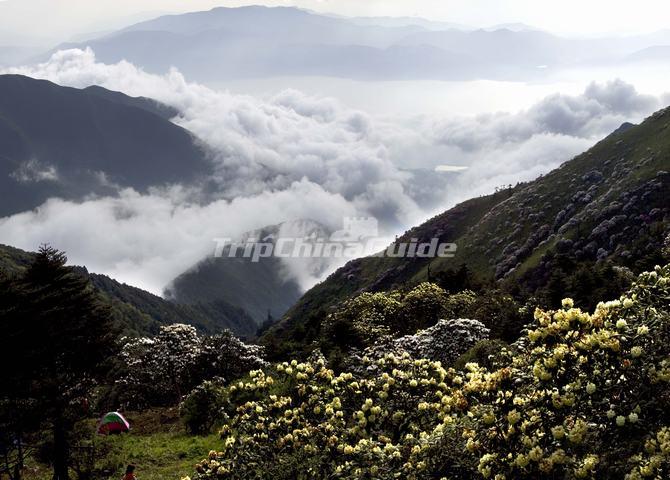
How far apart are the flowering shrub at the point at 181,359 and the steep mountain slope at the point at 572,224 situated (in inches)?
1327

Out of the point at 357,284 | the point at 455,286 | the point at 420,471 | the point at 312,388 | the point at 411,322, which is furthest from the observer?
the point at 357,284

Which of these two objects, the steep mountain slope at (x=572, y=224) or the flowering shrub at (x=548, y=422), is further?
the steep mountain slope at (x=572, y=224)

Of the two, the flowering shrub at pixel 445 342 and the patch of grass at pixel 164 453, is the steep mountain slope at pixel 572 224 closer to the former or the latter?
the flowering shrub at pixel 445 342

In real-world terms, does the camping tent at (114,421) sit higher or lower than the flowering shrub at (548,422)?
lower

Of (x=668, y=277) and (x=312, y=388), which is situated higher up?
(x=668, y=277)

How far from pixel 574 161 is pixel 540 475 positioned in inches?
7434

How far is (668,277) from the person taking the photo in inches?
311

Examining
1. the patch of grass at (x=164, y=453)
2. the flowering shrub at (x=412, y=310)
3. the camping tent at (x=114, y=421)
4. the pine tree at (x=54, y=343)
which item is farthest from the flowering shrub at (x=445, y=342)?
the flowering shrub at (x=412, y=310)

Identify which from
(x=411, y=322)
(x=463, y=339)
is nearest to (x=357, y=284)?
(x=411, y=322)

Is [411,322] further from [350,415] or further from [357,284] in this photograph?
[357,284]

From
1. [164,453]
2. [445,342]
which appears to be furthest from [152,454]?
[445,342]

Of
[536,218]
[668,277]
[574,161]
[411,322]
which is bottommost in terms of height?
[411,322]

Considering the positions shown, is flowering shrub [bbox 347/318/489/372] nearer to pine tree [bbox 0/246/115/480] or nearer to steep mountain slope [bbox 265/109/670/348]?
pine tree [bbox 0/246/115/480]

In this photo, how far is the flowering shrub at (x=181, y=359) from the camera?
128 feet
